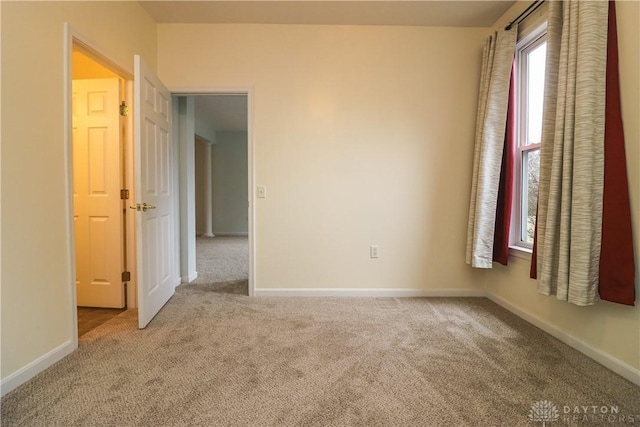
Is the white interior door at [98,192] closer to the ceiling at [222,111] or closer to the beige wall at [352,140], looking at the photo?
the beige wall at [352,140]

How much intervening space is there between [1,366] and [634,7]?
12.0 ft

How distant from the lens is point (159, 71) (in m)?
2.81

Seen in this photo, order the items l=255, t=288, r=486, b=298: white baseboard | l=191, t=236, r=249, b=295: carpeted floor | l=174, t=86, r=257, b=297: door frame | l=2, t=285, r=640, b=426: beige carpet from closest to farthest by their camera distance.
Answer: l=2, t=285, r=640, b=426: beige carpet < l=174, t=86, r=257, b=297: door frame < l=255, t=288, r=486, b=298: white baseboard < l=191, t=236, r=249, b=295: carpeted floor

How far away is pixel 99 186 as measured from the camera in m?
2.51

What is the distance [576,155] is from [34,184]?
2995 mm

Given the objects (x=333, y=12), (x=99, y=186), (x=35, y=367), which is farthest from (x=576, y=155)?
(x=99, y=186)

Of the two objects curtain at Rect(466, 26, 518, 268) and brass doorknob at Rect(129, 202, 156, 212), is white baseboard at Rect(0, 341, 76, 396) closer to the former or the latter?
brass doorknob at Rect(129, 202, 156, 212)

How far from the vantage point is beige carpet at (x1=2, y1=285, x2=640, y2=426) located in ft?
4.28

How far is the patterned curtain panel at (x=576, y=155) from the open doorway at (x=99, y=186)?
316cm

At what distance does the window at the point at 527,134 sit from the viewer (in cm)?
237

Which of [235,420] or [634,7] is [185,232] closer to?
[235,420]

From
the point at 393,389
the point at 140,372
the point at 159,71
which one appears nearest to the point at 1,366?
the point at 140,372

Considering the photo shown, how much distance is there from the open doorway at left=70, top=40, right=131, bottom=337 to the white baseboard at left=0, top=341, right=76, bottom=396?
69 centimetres

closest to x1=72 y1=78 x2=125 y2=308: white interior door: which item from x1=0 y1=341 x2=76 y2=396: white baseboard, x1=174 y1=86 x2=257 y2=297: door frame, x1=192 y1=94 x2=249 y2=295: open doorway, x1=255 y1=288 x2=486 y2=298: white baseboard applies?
x1=174 y1=86 x2=257 y2=297: door frame
